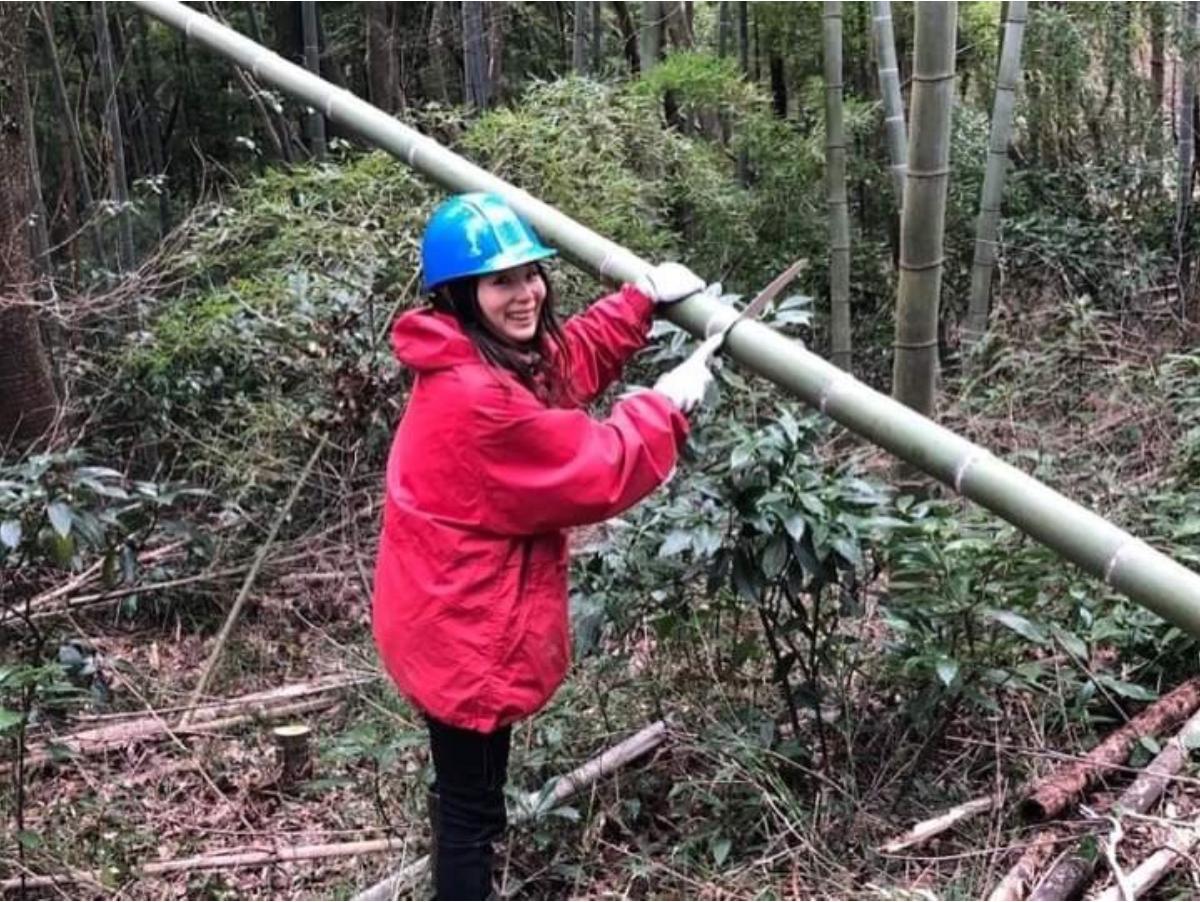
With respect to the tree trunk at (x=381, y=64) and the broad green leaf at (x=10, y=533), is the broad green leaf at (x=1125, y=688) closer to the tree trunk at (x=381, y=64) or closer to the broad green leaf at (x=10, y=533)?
the broad green leaf at (x=10, y=533)

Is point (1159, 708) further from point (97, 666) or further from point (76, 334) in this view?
point (76, 334)

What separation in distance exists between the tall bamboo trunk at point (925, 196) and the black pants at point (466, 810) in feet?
4.84

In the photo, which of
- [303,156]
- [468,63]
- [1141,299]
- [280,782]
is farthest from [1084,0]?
[280,782]

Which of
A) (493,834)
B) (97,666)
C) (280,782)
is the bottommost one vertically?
(280,782)

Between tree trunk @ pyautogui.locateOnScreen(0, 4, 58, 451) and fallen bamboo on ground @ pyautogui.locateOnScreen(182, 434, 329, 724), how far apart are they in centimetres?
125

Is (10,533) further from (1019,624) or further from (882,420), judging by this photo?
(1019,624)

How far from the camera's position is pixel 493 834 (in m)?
2.20

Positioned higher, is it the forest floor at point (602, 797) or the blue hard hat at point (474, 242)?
the blue hard hat at point (474, 242)

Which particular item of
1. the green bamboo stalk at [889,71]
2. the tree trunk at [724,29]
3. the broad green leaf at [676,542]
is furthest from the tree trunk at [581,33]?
the broad green leaf at [676,542]

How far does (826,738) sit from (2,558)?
200 centimetres

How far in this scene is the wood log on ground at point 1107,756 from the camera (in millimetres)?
2441

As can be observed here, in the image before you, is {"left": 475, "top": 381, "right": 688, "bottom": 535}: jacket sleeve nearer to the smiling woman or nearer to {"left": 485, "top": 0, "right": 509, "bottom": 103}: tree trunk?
the smiling woman

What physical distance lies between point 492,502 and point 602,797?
1.17 m

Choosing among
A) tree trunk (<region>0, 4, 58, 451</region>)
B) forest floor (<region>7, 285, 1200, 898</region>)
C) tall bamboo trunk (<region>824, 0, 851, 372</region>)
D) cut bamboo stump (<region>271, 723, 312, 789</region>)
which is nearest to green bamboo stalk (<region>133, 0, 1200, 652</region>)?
forest floor (<region>7, 285, 1200, 898</region>)
